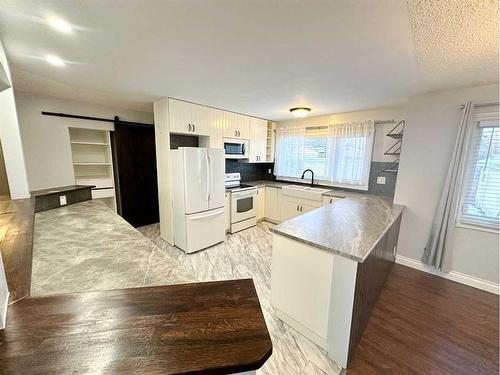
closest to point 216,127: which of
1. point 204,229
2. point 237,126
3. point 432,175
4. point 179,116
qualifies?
point 237,126

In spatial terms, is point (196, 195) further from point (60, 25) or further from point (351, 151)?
point (351, 151)

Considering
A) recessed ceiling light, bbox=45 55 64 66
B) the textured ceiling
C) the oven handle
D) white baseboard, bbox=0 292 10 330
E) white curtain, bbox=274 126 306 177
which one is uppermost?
the textured ceiling

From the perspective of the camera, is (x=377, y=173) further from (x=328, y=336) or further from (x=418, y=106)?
(x=328, y=336)

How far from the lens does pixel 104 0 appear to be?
3.56 feet

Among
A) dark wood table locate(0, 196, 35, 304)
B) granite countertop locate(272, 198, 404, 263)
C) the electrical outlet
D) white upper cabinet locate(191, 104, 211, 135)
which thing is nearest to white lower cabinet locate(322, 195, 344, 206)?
granite countertop locate(272, 198, 404, 263)

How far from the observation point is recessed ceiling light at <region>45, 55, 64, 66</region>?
5.68ft

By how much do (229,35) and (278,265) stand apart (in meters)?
1.84

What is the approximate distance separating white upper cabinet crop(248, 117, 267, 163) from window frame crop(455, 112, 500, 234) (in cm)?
316

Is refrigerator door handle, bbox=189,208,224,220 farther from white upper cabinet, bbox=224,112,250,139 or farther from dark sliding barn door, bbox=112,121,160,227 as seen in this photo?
dark sliding barn door, bbox=112,121,160,227

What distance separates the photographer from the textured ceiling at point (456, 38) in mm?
1095

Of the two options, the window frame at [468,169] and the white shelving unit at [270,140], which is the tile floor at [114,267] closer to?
the window frame at [468,169]

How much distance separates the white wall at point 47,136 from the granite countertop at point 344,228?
3.57 m

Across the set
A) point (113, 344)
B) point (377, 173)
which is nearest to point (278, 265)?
point (113, 344)

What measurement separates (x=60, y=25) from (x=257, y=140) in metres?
3.39
